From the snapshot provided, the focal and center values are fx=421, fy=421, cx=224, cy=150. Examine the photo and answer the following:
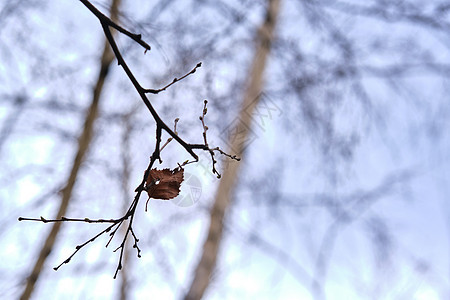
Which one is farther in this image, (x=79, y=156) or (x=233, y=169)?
(x=233, y=169)

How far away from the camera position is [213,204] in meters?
3.01

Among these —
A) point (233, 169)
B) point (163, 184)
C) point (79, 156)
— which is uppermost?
point (233, 169)

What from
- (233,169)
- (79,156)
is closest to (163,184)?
(79,156)

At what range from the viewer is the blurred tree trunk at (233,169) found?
2758 mm

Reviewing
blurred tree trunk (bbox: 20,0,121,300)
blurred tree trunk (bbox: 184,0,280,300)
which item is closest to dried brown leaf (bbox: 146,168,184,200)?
blurred tree trunk (bbox: 20,0,121,300)

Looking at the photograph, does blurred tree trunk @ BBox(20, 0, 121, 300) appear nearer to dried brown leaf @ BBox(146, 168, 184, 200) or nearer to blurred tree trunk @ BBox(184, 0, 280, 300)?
blurred tree trunk @ BBox(184, 0, 280, 300)

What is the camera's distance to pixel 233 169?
3086 mm

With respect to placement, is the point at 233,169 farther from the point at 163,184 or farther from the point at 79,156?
the point at 163,184

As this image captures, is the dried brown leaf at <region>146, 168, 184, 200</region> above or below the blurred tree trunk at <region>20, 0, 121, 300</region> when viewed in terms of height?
below

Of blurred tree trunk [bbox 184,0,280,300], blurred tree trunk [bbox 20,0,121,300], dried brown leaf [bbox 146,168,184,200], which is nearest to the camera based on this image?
dried brown leaf [bbox 146,168,184,200]

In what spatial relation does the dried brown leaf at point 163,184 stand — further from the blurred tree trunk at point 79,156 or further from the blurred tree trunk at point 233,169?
the blurred tree trunk at point 233,169

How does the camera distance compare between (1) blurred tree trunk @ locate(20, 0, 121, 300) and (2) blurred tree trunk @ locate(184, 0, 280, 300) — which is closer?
(1) blurred tree trunk @ locate(20, 0, 121, 300)

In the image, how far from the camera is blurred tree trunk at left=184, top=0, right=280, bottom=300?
9.05 feet

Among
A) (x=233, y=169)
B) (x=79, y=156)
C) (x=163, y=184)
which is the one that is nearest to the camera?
(x=163, y=184)
